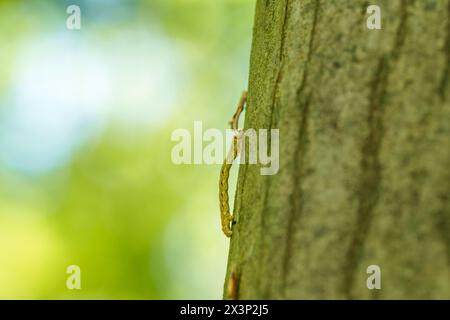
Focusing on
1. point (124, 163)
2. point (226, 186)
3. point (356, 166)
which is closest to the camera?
point (356, 166)

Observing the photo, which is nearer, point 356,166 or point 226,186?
point 356,166

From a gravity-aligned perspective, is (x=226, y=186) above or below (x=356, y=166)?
below

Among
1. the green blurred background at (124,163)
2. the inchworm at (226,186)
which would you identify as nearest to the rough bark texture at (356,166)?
the inchworm at (226,186)

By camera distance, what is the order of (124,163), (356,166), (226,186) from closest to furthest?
(356,166)
(226,186)
(124,163)

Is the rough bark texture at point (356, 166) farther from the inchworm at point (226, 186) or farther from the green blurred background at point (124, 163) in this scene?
the green blurred background at point (124, 163)

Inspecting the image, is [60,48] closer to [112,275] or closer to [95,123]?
[95,123]

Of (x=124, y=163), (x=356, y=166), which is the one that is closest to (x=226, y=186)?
(x=356, y=166)

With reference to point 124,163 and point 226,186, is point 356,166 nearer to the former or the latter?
point 226,186
